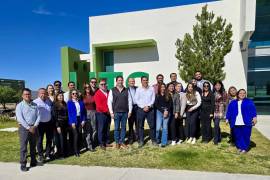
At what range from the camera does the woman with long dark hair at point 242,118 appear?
5.49 m

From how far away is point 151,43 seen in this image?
14.6m

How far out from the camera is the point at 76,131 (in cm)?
546

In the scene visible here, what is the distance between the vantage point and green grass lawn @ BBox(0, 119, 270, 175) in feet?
15.0

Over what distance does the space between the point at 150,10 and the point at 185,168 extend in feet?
41.4

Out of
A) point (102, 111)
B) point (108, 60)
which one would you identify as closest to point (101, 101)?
point (102, 111)

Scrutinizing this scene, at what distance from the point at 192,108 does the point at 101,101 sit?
2635 mm

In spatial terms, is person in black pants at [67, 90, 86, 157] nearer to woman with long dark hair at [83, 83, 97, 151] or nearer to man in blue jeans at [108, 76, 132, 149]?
woman with long dark hair at [83, 83, 97, 151]

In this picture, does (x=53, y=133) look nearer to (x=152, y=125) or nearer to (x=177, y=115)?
(x=152, y=125)

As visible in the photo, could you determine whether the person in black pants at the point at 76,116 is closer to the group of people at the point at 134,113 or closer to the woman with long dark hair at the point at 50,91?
the group of people at the point at 134,113

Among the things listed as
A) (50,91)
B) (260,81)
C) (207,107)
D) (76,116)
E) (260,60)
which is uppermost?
(260,60)

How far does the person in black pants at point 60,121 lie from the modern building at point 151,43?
9958 millimetres

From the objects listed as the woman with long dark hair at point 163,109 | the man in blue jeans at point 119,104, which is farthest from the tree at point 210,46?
the man in blue jeans at point 119,104

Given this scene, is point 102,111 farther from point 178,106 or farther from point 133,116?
point 178,106

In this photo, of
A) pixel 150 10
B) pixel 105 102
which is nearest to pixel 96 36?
pixel 150 10
